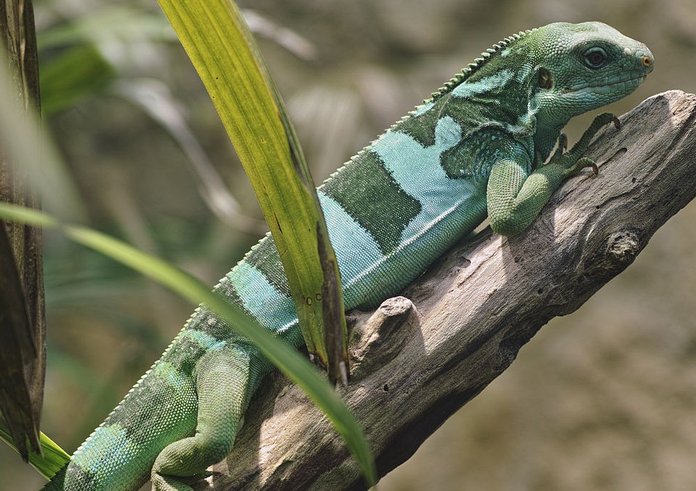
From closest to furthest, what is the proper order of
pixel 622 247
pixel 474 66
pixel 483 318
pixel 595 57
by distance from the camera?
pixel 622 247, pixel 483 318, pixel 595 57, pixel 474 66

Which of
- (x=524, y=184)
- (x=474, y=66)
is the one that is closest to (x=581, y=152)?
(x=524, y=184)

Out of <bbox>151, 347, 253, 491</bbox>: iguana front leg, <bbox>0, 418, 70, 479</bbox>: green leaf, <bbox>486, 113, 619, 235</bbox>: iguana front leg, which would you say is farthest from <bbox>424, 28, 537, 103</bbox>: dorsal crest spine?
<bbox>0, 418, 70, 479</bbox>: green leaf

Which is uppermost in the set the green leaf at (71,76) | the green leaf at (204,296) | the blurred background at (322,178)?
the green leaf at (71,76)

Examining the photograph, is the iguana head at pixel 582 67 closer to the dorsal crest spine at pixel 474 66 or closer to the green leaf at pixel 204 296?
the dorsal crest spine at pixel 474 66

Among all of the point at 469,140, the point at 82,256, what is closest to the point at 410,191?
the point at 469,140

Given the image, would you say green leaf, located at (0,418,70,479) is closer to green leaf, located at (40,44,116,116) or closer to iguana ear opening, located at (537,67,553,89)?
green leaf, located at (40,44,116,116)

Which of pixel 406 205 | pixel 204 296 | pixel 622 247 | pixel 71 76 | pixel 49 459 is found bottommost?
pixel 622 247

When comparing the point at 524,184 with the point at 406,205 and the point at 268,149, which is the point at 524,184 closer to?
the point at 406,205

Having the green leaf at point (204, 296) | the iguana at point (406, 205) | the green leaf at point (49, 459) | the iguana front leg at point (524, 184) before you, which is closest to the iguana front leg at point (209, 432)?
the iguana at point (406, 205)
